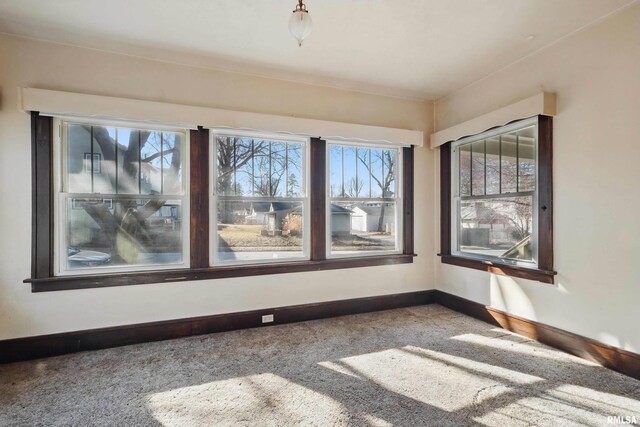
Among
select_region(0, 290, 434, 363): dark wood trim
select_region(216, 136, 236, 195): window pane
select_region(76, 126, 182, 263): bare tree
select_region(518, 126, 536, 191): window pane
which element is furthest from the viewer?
select_region(216, 136, 236, 195): window pane

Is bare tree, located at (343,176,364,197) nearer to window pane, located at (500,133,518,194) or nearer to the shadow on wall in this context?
window pane, located at (500,133,518,194)

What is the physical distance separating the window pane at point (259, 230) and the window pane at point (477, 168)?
2.07 metres

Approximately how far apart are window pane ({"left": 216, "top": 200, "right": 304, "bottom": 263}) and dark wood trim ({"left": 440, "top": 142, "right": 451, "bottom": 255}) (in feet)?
6.20

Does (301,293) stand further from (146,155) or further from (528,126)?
(528,126)

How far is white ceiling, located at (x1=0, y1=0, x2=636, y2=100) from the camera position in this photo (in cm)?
235

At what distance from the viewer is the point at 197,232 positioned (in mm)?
3221

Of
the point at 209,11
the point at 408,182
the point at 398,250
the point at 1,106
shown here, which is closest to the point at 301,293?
the point at 398,250

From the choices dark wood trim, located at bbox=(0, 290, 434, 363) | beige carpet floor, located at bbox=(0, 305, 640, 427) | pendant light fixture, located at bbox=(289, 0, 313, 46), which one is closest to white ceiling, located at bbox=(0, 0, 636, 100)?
pendant light fixture, located at bbox=(289, 0, 313, 46)

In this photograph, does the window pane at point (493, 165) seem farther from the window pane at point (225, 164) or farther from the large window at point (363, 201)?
the window pane at point (225, 164)

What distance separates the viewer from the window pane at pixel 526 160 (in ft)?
10.2

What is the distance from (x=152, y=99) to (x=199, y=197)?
103cm

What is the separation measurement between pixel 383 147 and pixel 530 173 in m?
1.65

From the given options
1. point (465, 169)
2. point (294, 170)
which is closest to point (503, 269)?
point (465, 169)

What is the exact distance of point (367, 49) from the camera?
118 inches
